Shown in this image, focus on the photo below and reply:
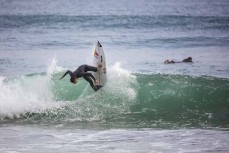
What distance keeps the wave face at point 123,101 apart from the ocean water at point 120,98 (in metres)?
0.03

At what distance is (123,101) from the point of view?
17.8m

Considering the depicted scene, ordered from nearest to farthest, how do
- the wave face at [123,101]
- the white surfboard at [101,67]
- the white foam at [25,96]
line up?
the wave face at [123,101] < the white foam at [25,96] < the white surfboard at [101,67]

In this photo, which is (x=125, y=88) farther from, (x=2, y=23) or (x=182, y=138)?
(x=2, y=23)

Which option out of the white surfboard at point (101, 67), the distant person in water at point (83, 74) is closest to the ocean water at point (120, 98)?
the white surfboard at point (101, 67)

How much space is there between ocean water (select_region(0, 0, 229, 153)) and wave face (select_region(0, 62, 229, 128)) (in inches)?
1.2

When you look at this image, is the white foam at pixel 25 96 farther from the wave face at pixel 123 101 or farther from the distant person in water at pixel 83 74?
the distant person in water at pixel 83 74

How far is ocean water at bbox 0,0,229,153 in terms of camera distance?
13.1 metres

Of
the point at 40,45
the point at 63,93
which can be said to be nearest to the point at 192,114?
the point at 63,93

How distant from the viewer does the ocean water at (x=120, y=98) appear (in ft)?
43.1

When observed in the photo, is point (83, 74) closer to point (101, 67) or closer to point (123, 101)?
point (101, 67)

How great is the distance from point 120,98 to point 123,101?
8.5 inches

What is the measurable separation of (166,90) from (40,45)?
50.8ft

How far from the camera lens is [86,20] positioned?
4969cm

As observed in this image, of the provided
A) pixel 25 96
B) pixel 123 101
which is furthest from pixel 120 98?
pixel 25 96
